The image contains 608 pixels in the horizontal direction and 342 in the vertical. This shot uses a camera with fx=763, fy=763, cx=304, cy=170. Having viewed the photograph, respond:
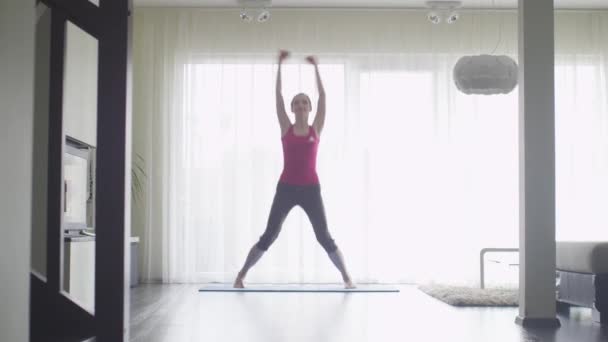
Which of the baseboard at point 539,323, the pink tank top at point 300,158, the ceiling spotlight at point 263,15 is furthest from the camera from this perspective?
the ceiling spotlight at point 263,15

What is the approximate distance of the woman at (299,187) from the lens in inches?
214

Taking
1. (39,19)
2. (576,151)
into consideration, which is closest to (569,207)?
(576,151)

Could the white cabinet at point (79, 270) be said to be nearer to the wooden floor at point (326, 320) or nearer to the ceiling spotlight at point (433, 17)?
the wooden floor at point (326, 320)

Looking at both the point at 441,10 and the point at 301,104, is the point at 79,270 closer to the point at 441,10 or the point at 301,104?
the point at 301,104

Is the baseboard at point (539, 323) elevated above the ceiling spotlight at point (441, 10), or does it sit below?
below

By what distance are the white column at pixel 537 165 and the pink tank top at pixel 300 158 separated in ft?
7.13

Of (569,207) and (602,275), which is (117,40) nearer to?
(602,275)

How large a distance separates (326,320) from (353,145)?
2.99 metres

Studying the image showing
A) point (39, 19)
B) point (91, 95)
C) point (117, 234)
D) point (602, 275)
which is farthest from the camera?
point (91, 95)

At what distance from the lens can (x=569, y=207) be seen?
6.50 meters

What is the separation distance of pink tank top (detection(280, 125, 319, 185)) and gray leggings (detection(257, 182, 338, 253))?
8 cm

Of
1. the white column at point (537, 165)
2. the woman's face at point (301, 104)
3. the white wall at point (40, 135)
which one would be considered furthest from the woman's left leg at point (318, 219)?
the white wall at point (40, 135)

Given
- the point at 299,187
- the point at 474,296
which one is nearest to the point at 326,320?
the point at 474,296

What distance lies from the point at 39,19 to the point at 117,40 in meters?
1.09
